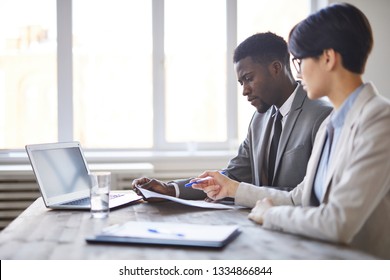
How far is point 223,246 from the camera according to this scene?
3.61ft

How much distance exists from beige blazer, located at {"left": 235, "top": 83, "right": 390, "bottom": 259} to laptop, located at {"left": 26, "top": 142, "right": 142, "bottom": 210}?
0.72 meters

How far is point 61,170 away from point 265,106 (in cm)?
91

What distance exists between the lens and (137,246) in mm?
1120

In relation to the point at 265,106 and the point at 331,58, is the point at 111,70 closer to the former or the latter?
the point at 265,106

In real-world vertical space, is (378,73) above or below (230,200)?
above

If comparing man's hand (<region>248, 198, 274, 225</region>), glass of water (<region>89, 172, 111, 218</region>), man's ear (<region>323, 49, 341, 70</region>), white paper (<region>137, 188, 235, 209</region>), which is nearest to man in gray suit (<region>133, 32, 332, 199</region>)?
white paper (<region>137, 188, 235, 209</region>)

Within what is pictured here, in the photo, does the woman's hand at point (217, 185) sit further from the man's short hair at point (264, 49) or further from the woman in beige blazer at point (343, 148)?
the man's short hair at point (264, 49)

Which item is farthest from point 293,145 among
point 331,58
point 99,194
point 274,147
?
point 99,194

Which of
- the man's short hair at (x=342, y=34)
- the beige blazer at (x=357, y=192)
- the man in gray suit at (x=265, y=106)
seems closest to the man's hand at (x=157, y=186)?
the man in gray suit at (x=265, y=106)

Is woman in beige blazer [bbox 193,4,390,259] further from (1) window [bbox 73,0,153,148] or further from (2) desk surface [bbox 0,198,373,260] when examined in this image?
(1) window [bbox 73,0,153,148]

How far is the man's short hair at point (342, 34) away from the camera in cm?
127

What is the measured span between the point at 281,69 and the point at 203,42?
1.75 metres

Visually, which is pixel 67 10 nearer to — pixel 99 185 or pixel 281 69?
pixel 281 69
